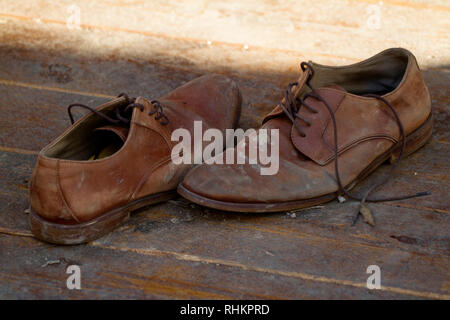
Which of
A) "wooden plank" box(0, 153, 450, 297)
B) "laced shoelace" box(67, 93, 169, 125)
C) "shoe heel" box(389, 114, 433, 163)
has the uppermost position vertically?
"laced shoelace" box(67, 93, 169, 125)

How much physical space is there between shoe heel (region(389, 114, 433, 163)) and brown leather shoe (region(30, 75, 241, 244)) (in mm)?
527

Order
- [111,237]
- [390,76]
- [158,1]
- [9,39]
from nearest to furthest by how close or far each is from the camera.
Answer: [111,237] → [390,76] → [9,39] → [158,1]

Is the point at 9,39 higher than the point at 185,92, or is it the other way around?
the point at 9,39

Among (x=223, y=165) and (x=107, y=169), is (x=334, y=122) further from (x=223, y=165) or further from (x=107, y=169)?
(x=107, y=169)

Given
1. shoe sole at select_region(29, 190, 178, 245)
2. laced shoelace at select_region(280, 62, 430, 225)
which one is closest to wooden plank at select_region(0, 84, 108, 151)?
shoe sole at select_region(29, 190, 178, 245)

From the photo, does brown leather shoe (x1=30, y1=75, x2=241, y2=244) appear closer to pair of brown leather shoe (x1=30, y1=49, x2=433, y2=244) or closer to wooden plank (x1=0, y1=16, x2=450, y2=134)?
pair of brown leather shoe (x1=30, y1=49, x2=433, y2=244)

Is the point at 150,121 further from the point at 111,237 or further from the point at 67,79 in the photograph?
the point at 67,79

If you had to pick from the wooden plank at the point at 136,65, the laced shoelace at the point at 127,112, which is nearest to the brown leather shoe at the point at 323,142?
the laced shoelace at the point at 127,112

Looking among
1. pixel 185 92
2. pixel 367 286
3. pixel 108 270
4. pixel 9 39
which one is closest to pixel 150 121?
pixel 185 92

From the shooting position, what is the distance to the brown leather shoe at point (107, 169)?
4.14 ft

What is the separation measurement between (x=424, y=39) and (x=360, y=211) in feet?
3.48

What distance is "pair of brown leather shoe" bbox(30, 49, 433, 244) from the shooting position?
129 centimetres

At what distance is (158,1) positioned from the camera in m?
2.41
